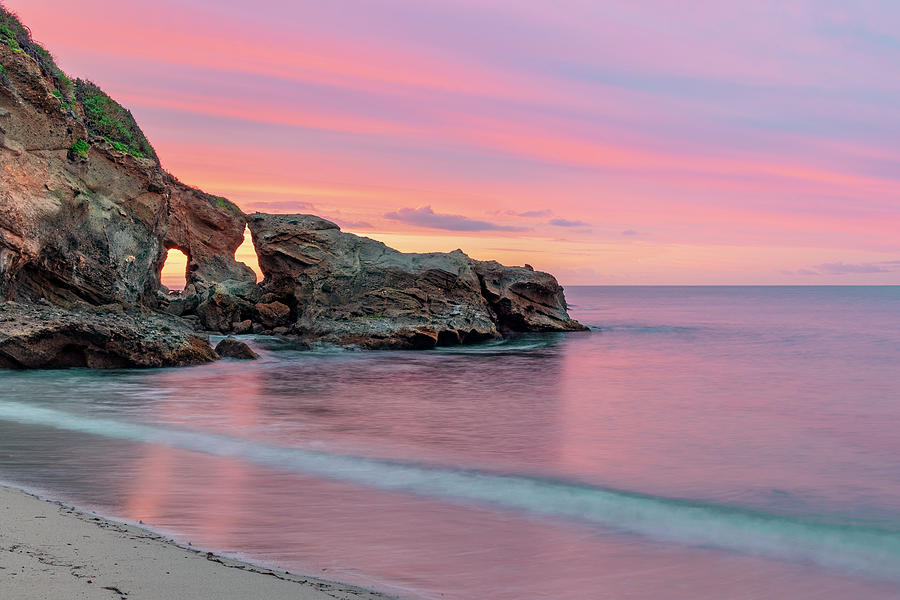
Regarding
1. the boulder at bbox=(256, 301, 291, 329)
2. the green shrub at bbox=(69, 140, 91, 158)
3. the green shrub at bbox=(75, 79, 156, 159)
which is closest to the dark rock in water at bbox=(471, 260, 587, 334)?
the boulder at bbox=(256, 301, 291, 329)

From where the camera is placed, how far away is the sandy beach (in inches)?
170

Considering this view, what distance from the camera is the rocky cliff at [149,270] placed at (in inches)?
741

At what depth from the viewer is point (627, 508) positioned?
8.55 m

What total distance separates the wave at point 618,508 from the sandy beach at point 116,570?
12.0 feet

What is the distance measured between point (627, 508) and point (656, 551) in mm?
1626

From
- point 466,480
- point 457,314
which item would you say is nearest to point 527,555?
point 466,480

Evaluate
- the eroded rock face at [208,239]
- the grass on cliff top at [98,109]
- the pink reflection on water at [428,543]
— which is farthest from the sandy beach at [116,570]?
the eroded rock face at [208,239]

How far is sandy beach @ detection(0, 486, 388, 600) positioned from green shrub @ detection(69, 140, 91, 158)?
1865 cm

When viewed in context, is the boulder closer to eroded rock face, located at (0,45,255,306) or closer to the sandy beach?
eroded rock face, located at (0,45,255,306)

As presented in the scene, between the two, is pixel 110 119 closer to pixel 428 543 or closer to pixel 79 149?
pixel 79 149

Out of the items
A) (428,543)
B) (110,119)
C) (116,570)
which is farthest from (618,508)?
(110,119)

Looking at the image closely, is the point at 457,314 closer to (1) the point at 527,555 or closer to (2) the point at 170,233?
(2) the point at 170,233

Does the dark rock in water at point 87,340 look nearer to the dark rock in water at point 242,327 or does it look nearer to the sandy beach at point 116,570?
the dark rock in water at point 242,327

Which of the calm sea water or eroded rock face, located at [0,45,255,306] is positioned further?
eroded rock face, located at [0,45,255,306]
